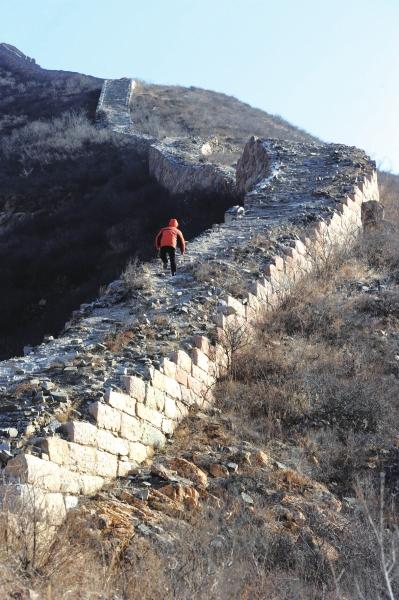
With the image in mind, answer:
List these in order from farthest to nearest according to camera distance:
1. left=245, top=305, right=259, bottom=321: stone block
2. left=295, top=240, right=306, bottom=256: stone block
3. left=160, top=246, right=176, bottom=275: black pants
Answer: left=295, top=240, right=306, bottom=256: stone block → left=160, top=246, right=176, bottom=275: black pants → left=245, top=305, right=259, bottom=321: stone block

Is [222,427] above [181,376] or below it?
below

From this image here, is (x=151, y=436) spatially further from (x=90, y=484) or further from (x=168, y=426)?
(x=90, y=484)

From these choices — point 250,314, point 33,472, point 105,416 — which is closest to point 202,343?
point 250,314

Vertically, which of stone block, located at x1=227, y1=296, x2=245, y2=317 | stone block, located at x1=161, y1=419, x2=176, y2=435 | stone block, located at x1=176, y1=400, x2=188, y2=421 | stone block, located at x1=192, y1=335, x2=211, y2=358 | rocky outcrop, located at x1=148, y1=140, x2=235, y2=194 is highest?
rocky outcrop, located at x1=148, y1=140, x2=235, y2=194

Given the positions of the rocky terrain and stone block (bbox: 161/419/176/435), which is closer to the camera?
the rocky terrain

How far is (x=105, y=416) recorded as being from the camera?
7008 mm

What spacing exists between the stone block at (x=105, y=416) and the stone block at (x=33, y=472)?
32.2 inches

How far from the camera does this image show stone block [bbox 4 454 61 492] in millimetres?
5824

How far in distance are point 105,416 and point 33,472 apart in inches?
47.1

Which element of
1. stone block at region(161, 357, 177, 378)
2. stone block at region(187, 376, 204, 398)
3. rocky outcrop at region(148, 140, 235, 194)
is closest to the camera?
stone block at region(161, 357, 177, 378)

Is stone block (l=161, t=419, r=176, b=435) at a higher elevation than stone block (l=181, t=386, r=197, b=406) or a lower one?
lower

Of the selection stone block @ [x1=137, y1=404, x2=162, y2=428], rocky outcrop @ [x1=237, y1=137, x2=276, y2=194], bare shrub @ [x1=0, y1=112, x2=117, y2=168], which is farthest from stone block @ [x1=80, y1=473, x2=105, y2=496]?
bare shrub @ [x1=0, y1=112, x2=117, y2=168]

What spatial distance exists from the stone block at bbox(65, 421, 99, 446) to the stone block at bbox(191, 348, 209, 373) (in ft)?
6.82

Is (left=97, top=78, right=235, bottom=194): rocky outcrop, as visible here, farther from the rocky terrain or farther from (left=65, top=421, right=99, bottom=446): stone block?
(left=65, top=421, right=99, bottom=446): stone block
